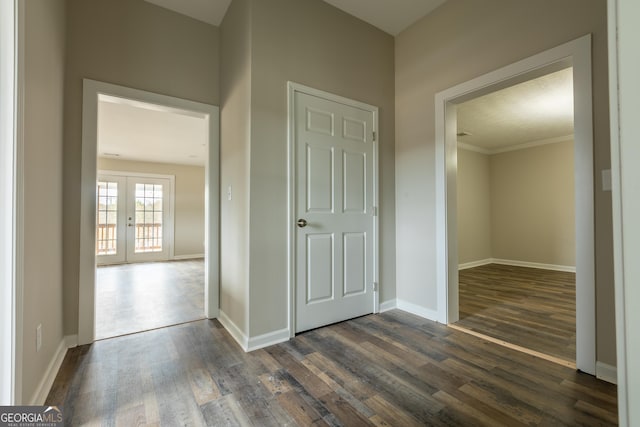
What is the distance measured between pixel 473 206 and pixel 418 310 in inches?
157

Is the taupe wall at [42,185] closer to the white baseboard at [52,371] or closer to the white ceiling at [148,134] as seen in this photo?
the white baseboard at [52,371]

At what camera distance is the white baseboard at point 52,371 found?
146 cm

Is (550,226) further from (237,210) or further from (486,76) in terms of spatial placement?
(237,210)

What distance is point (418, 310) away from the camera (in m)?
2.79

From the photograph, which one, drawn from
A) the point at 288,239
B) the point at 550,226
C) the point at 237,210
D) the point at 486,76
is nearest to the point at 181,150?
the point at 237,210

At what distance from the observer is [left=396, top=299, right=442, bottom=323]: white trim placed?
2649 mm

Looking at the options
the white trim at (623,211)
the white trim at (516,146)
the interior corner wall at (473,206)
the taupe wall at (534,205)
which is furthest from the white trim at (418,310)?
the taupe wall at (534,205)

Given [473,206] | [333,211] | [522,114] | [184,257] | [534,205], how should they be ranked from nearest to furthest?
[333,211] → [522,114] → [534,205] → [473,206] → [184,257]

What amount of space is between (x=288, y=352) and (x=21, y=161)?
1.87 m

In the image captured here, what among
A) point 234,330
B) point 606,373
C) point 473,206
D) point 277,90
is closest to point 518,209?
point 473,206

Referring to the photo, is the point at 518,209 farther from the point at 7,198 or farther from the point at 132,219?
the point at 132,219

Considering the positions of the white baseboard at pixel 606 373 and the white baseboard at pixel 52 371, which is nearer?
the white baseboard at pixel 52 371

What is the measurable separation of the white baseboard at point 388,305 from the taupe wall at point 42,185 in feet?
8.48

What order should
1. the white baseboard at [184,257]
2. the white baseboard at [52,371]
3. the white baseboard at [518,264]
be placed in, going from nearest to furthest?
the white baseboard at [52,371], the white baseboard at [518,264], the white baseboard at [184,257]
